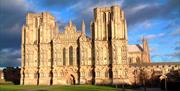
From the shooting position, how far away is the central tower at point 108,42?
9444 centimetres

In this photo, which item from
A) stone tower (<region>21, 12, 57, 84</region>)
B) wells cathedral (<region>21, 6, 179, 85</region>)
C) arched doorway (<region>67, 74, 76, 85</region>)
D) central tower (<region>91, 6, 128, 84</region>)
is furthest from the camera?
arched doorway (<region>67, 74, 76, 85</region>)

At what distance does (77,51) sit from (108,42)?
8775 millimetres

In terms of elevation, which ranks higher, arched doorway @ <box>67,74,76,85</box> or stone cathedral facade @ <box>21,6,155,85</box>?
stone cathedral facade @ <box>21,6,155,85</box>

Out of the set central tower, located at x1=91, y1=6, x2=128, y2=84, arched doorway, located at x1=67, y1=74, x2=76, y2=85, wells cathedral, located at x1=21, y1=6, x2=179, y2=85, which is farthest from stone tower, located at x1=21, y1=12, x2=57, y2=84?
central tower, located at x1=91, y1=6, x2=128, y2=84

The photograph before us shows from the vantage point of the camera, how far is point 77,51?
9869 centimetres

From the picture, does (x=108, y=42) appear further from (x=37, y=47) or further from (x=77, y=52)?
(x=37, y=47)

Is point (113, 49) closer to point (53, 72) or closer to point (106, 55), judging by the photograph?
point (106, 55)

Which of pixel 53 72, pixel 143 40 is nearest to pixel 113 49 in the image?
pixel 53 72

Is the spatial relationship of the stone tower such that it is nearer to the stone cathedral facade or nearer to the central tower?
the stone cathedral facade

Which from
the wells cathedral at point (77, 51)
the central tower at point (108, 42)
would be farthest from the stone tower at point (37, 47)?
the central tower at point (108, 42)

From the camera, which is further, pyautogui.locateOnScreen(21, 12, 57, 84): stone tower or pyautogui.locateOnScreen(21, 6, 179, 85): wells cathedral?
pyautogui.locateOnScreen(21, 12, 57, 84): stone tower

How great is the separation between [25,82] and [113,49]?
24.5 m

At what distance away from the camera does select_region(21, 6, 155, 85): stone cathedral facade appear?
9481 centimetres

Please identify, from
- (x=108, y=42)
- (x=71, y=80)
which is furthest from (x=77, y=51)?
(x=108, y=42)
